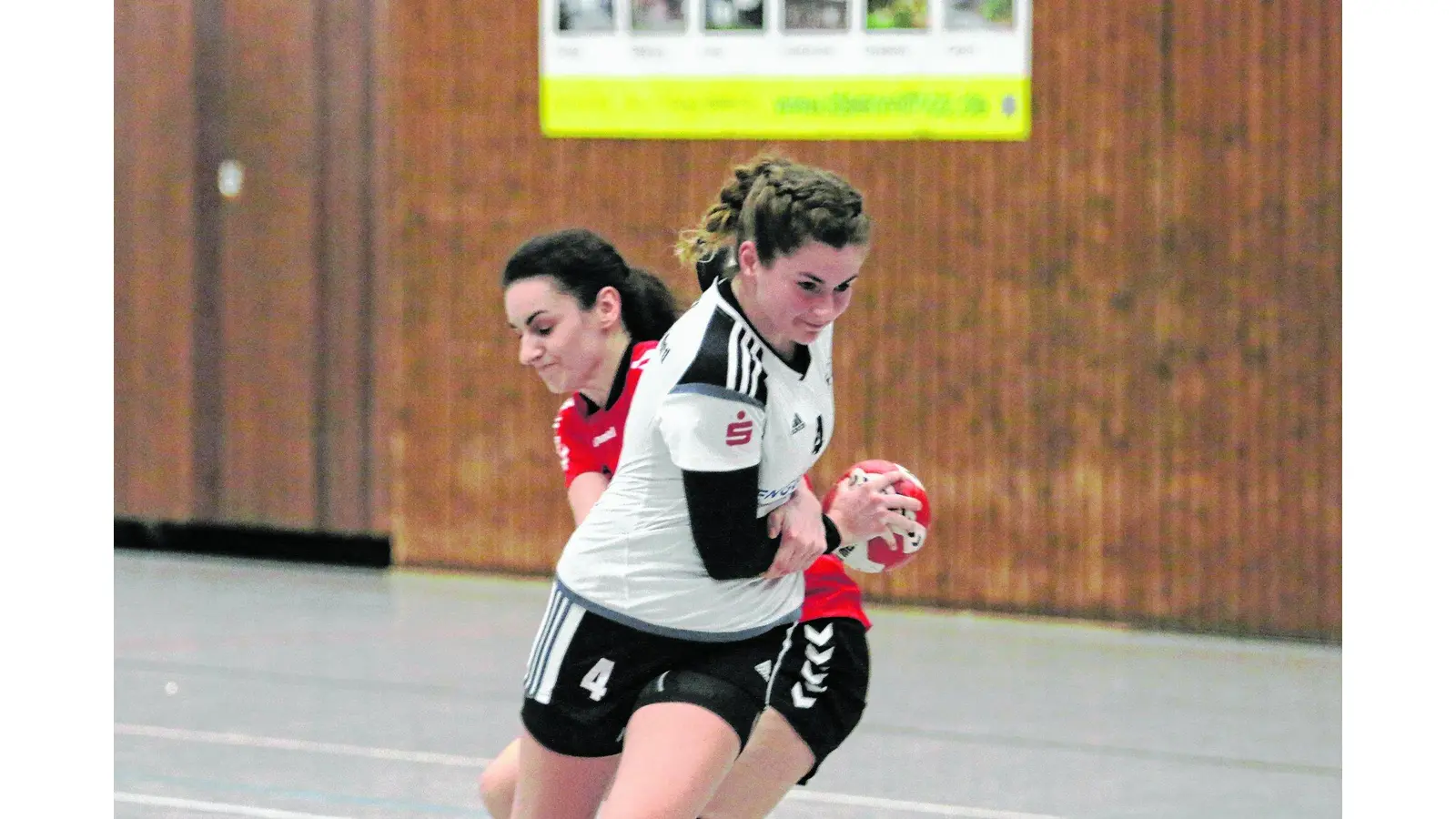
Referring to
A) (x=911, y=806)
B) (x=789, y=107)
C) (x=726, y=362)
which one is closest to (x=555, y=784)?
(x=726, y=362)

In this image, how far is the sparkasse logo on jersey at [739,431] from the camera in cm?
314

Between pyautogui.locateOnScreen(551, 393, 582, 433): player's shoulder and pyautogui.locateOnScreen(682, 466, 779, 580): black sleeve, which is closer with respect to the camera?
pyautogui.locateOnScreen(682, 466, 779, 580): black sleeve

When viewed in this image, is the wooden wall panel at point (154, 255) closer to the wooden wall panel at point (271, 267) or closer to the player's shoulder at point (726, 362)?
the wooden wall panel at point (271, 267)

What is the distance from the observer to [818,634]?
12.7ft

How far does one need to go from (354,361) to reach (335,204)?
2.57ft

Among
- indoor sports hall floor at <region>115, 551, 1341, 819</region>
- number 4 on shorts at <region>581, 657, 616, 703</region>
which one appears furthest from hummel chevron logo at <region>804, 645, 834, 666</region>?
indoor sports hall floor at <region>115, 551, 1341, 819</region>

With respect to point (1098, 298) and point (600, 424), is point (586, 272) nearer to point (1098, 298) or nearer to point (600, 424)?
point (600, 424)

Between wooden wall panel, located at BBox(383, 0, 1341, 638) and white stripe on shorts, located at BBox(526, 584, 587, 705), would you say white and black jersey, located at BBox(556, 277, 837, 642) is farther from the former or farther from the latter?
wooden wall panel, located at BBox(383, 0, 1341, 638)

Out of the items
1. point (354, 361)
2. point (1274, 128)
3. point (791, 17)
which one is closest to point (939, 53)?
point (791, 17)

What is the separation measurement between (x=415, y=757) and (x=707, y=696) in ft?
10.2

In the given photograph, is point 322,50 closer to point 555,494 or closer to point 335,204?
point 335,204

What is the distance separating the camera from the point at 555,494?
9305 millimetres

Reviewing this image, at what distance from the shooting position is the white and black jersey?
3156mm

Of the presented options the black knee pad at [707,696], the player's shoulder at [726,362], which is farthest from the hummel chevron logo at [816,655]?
the player's shoulder at [726,362]
